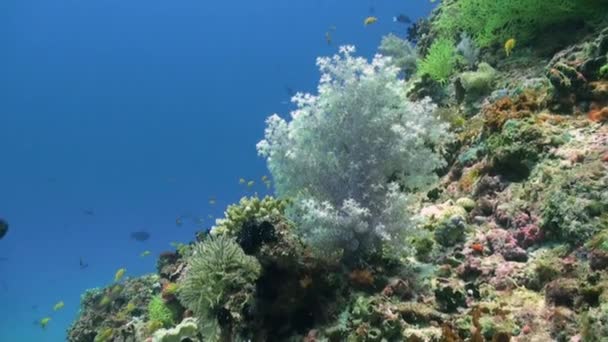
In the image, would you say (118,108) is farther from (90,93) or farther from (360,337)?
(360,337)

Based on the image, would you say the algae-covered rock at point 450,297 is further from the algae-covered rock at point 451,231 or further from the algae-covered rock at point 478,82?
the algae-covered rock at point 478,82

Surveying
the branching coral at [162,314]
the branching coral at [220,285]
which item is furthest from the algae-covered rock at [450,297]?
the branching coral at [162,314]

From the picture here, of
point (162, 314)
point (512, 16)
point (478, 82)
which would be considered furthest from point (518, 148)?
point (162, 314)

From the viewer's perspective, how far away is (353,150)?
571cm

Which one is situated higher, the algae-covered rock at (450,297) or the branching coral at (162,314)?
the branching coral at (162,314)

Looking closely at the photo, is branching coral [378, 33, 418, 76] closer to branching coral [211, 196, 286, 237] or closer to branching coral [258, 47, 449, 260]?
branching coral [258, 47, 449, 260]

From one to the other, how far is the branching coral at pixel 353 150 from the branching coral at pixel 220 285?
2.89 feet

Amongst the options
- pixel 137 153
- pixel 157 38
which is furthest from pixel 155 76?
pixel 137 153

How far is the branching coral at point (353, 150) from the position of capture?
5.57m

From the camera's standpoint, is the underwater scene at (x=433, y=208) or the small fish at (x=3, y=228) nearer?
the underwater scene at (x=433, y=208)

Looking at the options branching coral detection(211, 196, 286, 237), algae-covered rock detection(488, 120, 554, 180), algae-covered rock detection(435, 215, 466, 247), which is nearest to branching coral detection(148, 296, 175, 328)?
branching coral detection(211, 196, 286, 237)

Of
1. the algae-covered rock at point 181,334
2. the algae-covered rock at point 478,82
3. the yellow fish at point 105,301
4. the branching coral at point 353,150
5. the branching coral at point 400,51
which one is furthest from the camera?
the branching coral at point 400,51

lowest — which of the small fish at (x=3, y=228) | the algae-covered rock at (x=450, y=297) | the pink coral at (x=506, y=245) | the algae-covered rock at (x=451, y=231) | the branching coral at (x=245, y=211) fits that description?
the algae-covered rock at (x=450, y=297)

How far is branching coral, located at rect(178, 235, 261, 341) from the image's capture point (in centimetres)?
515
